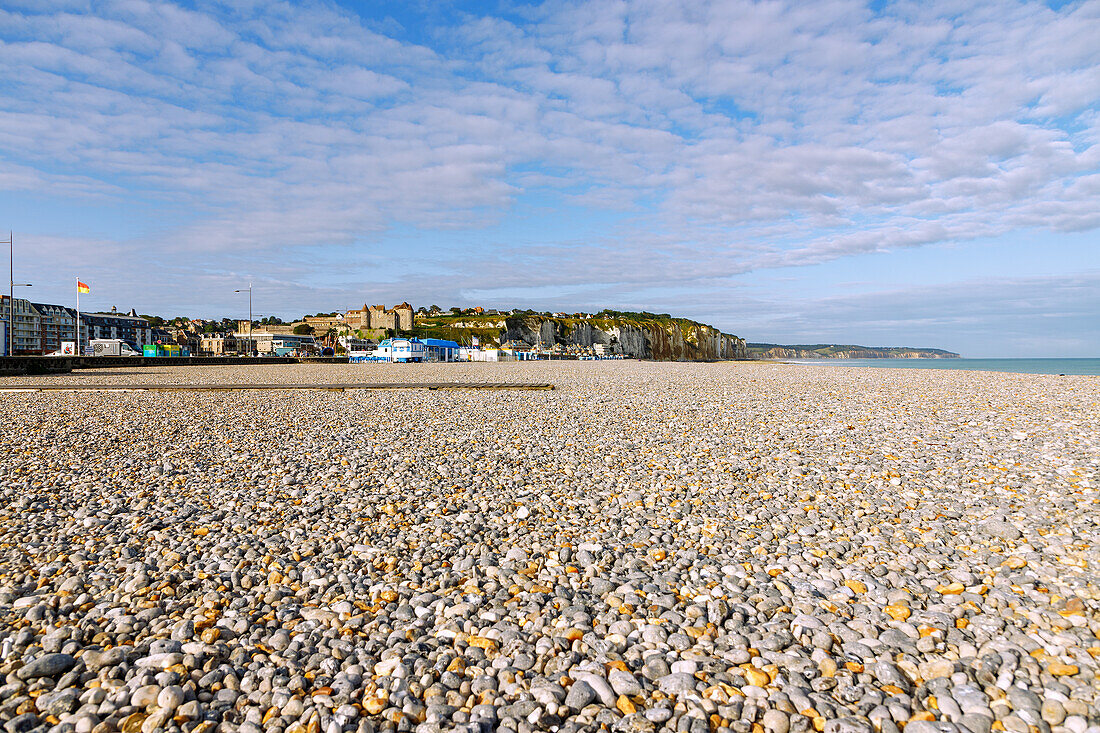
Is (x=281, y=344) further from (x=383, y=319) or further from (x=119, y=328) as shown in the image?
(x=119, y=328)

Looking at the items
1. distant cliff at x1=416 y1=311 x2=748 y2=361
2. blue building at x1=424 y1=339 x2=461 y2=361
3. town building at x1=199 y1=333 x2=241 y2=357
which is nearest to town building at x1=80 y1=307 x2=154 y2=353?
town building at x1=199 y1=333 x2=241 y2=357

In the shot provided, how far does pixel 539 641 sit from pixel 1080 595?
376cm

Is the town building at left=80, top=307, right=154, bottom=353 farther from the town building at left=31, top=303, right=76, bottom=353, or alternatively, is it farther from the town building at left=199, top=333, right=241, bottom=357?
the town building at left=199, top=333, right=241, bottom=357

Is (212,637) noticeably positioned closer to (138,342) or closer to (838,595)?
(838,595)

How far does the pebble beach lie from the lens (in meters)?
3.14

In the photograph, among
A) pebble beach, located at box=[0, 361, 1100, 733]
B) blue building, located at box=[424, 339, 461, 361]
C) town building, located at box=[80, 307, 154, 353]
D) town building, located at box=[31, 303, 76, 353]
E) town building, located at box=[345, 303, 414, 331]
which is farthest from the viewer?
town building, located at box=[345, 303, 414, 331]

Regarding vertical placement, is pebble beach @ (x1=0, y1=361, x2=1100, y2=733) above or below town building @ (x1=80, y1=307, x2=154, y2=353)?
below

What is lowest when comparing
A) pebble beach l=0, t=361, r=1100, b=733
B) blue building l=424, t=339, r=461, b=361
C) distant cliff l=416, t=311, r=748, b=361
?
pebble beach l=0, t=361, r=1100, b=733

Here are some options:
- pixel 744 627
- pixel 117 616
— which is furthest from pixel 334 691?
pixel 744 627

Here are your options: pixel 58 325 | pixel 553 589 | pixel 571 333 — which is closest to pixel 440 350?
pixel 571 333

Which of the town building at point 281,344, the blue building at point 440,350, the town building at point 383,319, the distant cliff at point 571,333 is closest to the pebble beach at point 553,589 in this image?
the blue building at point 440,350

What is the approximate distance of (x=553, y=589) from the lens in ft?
15.0

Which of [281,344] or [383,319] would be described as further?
[383,319]

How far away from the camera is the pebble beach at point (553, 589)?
10.3 feet
